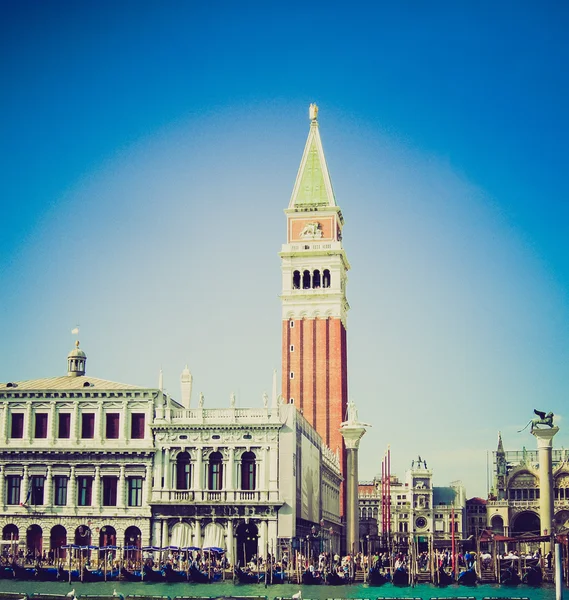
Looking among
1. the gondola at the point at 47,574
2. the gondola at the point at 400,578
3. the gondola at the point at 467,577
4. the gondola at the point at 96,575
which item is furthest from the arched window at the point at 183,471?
the gondola at the point at 467,577

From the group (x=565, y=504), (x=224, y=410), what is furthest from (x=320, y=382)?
(x=565, y=504)

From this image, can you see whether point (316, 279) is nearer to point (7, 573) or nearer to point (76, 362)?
point (76, 362)

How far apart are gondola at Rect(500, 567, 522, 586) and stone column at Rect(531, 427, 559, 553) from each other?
6.02m

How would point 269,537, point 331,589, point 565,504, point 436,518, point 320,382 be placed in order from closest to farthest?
point 331,589 < point 269,537 < point 320,382 < point 565,504 < point 436,518

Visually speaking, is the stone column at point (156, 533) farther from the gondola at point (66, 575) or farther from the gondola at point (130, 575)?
the gondola at point (66, 575)

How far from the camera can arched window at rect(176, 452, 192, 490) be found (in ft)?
192

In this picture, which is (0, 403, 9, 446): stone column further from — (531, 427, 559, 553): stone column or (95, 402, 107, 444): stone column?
(531, 427, 559, 553): stone column

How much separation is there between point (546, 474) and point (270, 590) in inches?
860

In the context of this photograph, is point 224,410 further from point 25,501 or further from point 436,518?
point 436,518

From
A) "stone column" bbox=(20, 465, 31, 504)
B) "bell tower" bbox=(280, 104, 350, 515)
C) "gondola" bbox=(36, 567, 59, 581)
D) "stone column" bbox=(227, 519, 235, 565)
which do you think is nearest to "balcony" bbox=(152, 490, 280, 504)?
"stone column" bbox=(227, 519, 235, 565)

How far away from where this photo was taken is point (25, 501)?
2331 inches

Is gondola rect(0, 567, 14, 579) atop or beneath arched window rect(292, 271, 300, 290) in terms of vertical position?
beneath

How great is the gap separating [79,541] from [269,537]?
1095 centimetres

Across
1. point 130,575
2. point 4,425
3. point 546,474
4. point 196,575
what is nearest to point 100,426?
point 4,425
